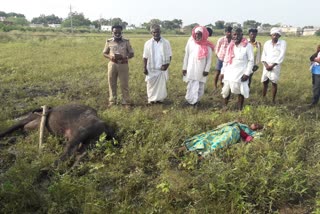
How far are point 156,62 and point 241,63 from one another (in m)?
1.70

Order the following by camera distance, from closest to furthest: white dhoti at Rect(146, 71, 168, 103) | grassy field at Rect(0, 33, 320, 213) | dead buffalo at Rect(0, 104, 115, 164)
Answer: grassy field at Rect(0, 33, 320, 213) → dead buffalo at Rect(0, 104, 115, 164) → white dhoti at Rect(146, 71, 168, 103)

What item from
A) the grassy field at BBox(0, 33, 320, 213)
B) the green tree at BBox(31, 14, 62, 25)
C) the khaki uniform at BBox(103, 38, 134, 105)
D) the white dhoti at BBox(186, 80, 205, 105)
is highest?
the green tree at BBox(31, 14, 62, 25)

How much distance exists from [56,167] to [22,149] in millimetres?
786

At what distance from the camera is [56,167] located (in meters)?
3.77

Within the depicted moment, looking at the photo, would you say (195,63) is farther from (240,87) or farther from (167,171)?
(167,171)

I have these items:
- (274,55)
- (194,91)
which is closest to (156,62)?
(194,91)

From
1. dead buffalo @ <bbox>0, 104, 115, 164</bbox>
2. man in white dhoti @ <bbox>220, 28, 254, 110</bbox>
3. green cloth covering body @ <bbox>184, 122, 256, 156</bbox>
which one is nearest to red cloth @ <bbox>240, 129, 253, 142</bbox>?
green cloth covering body @ <bbox>184, 122, 256, 156</bbox>

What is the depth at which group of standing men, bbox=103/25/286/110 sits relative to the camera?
5.99 meters

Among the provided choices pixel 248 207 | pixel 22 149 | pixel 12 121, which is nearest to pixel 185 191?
pixel 248 207

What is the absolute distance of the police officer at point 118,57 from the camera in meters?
6.25

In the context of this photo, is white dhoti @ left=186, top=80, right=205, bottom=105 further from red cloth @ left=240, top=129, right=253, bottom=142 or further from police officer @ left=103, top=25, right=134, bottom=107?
red cloth @ left=240, top=129, right=253, bottom=142

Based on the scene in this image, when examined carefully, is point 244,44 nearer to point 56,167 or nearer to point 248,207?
point 248,207

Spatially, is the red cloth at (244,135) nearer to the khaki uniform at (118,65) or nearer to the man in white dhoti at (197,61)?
the man in white dhoti at (197,61)

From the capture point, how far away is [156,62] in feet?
21.5
